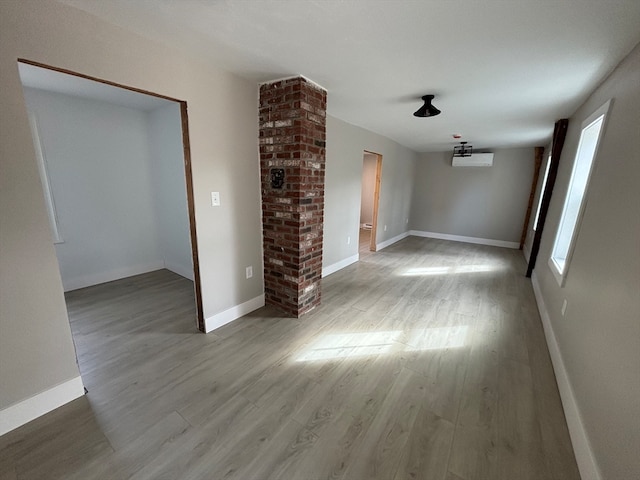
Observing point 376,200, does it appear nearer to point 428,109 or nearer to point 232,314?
point 428,109

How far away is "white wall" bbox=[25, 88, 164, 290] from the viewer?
9.84 feet

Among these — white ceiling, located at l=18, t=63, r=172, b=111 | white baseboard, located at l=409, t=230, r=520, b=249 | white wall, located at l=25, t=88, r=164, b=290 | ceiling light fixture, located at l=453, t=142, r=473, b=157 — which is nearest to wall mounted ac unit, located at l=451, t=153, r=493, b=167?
ceiling light fixture, located at l=453, t=142, r=473, b=157

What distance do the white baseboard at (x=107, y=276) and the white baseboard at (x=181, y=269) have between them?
0.49ft

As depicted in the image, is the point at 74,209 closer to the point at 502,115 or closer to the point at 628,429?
the point at 628,429

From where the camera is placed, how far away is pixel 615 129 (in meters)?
1.78

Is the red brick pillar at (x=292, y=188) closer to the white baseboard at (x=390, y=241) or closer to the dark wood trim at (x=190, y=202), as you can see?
the dark wood trim at (x=190, y=202)

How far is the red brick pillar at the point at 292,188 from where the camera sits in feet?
7.77

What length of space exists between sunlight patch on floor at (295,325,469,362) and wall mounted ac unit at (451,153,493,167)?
495 centimetres

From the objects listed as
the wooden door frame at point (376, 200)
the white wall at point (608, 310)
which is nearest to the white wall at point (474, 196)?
the wooden door frame at point (376, 200)

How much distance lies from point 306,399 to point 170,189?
3310mm

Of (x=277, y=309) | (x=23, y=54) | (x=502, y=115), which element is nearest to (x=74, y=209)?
(x=23, y=54)

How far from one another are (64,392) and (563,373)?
332 centimetres

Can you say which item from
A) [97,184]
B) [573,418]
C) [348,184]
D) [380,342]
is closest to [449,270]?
[348,184]

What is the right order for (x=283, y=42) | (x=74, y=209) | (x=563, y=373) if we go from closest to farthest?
(x=283, y=42), (x=563, y=373), (x=74, y=209)
